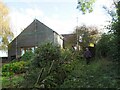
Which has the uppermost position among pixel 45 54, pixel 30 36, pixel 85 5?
pixel 85 5

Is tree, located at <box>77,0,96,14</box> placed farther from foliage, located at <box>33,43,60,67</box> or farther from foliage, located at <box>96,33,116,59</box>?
foliage, located at <box>33,43,60,67</box>

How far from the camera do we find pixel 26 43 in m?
16.6

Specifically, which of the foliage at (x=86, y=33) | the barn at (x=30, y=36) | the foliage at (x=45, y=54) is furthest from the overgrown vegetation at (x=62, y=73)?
the barn at (x=30, y=36)

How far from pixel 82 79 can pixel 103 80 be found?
675 mm

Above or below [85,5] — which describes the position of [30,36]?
below

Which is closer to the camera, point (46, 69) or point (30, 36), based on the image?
point (46, 69)

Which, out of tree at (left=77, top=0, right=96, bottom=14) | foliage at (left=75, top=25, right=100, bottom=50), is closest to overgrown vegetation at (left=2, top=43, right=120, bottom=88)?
tree at (left=77, top=0, right=96, bottom=14)

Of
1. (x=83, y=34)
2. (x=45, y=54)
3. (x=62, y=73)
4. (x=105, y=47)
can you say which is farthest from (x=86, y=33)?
(x=62, y=73)

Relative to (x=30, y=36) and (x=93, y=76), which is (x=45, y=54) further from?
(x=30, y=36)

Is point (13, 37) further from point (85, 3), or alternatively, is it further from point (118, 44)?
point (118, 44)

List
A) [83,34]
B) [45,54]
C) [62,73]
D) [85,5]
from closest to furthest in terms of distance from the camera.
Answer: [62,73], [45,54], [85,5], [83,34]

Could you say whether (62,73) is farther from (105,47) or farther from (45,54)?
(105,47)

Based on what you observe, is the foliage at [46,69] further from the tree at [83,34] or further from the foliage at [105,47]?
the tree at [83,34]

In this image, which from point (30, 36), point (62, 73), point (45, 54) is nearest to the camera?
point (62, 73)
